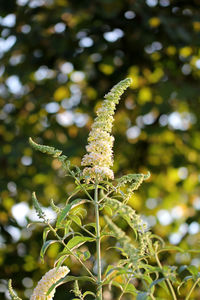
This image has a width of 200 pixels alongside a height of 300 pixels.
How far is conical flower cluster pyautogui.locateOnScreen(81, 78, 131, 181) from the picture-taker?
70 cm

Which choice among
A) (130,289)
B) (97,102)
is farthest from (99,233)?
(97,102)

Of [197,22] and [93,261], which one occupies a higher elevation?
[197,22]

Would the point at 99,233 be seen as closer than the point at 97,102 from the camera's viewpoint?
Yes

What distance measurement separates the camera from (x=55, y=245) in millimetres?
2969

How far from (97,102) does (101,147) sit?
2.56 m

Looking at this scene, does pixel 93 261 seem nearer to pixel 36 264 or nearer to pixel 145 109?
pixel 36 264

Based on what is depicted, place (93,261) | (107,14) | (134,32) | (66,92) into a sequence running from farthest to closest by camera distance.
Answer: (66,92) < (134,32) < (107,14) < (93,261)

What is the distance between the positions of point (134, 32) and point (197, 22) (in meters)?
0.42

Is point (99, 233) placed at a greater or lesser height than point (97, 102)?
greater

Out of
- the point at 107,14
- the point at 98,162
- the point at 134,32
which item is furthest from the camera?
the point at 134,32

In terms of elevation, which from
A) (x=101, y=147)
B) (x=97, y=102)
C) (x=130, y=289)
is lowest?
(x=97, y=102)

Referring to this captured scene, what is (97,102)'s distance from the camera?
3254 millimetres

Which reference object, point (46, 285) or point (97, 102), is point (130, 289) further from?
point (97, 102)

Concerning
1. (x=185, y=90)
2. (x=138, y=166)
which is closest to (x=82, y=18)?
(x=185, y=90)
